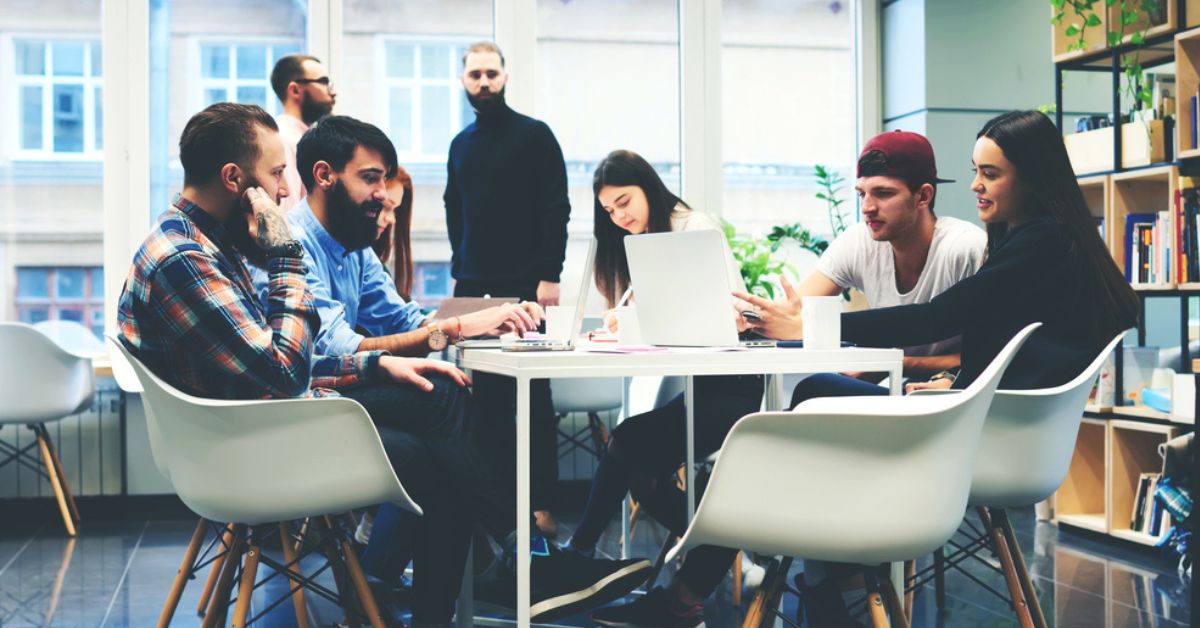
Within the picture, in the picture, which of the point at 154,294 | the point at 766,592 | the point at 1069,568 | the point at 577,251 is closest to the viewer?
the point at 766,592

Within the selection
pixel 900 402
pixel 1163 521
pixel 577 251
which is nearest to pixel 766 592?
pixel 900 402

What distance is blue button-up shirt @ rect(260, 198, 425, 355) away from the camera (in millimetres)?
2441

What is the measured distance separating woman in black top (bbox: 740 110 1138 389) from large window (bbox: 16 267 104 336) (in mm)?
3854

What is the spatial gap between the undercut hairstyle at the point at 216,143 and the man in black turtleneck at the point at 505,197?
1.92 meters

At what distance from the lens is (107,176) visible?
5.08 metres

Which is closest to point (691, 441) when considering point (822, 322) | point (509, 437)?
point (509, 437)

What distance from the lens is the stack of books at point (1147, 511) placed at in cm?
386

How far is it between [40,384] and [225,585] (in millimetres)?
2831

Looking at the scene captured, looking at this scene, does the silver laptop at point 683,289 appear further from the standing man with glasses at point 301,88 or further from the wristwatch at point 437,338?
the standing man with glasses at point 301,88

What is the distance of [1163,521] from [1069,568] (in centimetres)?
47

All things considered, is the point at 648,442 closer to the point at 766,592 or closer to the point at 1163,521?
the point at 766,592

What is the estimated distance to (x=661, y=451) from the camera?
2947mm

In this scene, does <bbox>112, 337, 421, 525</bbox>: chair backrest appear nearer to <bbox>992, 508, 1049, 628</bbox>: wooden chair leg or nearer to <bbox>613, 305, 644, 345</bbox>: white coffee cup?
<bbox>613, 305, 644, 345</bbox>: white coffee cup

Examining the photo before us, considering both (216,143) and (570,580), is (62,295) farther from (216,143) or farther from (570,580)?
(570,580)
